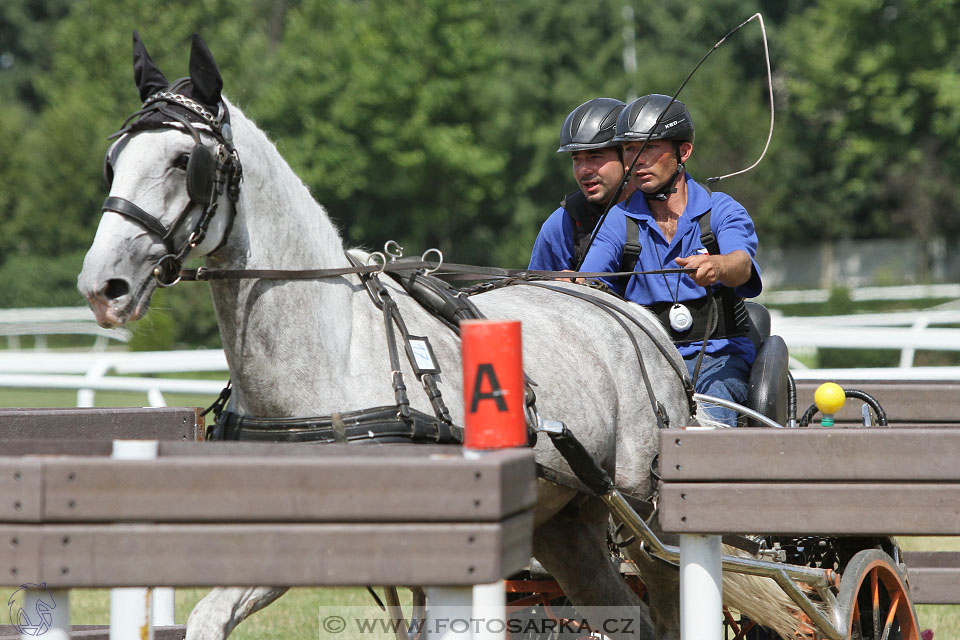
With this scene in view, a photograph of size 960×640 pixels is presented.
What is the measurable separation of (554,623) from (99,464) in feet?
10.9

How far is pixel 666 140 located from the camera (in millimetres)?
5219

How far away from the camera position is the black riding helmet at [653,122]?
5.19 meters

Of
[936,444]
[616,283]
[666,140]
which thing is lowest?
[936,444]

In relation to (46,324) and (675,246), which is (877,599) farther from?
(46,324)

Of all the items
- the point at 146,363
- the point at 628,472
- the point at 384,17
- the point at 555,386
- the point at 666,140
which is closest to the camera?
the point at 555,386

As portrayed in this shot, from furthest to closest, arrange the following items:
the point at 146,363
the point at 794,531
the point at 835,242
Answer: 1. the point at 835,242
2. the point at 146,363
3. the point at 794,531

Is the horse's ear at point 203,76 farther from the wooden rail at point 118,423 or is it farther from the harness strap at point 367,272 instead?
the wooden rail at point 118,423

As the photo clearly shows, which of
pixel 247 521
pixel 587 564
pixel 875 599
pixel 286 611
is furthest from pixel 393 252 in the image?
pixel 286 611

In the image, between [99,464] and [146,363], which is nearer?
[99,464]

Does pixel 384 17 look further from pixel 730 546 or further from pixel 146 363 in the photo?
pixel 730 546

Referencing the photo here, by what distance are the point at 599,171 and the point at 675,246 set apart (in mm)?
690

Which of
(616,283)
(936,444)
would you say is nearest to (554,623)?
(616,283)

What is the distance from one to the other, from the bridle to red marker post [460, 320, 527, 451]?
1.11 m

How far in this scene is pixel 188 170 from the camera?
3463 mm
